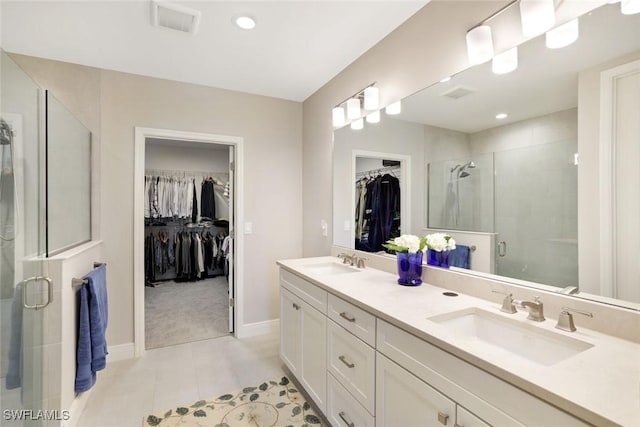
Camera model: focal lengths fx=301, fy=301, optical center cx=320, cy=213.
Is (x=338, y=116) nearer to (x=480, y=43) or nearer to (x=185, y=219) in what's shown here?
(x=480, y=43)

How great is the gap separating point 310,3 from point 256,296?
2.68 metres

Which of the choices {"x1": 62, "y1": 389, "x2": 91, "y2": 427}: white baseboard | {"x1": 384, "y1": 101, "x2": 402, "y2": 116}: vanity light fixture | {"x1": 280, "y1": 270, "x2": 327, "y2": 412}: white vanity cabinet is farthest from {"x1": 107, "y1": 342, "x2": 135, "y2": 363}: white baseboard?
{"x1": 384, "y1": 101, "x2": 402, "y2": 116}: vanity light fixture

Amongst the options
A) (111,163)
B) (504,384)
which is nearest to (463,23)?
(504,384)

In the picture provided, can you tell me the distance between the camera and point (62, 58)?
8.11 feet

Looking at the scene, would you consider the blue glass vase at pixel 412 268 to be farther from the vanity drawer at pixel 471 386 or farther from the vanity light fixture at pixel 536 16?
the vanity light fixture at pixel 536 16

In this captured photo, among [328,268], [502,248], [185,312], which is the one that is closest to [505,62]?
[502,248]

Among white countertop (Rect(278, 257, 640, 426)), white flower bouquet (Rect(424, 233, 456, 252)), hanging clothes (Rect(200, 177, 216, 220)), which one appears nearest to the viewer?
white countertop (Rect(278, 257, 640, 426))

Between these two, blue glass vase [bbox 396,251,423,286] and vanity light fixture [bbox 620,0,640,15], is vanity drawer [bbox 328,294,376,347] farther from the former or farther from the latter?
vanity light fixture [bbox 620,0,640,15]

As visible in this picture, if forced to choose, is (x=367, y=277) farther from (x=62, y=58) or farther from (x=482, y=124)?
(x=62, y=58)

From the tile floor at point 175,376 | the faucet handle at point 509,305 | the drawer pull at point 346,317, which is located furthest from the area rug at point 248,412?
the faucet handle at point 509,305

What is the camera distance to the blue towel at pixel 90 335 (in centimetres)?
197

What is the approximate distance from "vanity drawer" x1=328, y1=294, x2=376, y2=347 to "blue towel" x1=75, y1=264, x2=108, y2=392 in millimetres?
1620

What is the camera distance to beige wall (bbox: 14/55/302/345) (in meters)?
2.64

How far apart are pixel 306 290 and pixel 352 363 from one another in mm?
611
